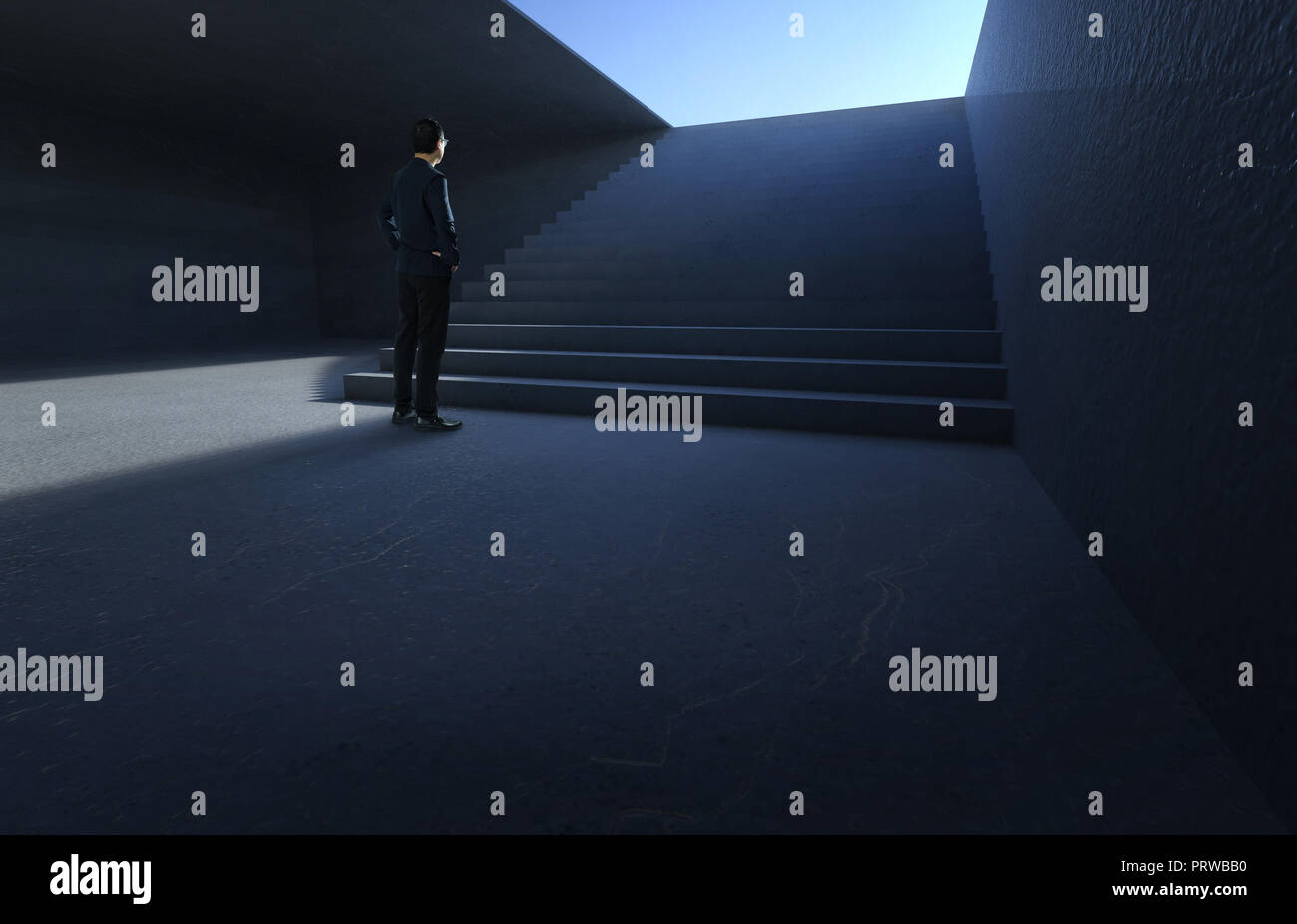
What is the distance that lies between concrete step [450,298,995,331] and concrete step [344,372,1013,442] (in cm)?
81

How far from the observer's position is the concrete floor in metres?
1.09

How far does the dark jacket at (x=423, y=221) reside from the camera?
3.58m

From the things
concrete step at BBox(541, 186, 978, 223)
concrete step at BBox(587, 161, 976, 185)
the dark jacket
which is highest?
concrete step at BBox(587, 161, 976, 185)

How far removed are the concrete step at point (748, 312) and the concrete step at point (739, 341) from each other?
0.42 feet

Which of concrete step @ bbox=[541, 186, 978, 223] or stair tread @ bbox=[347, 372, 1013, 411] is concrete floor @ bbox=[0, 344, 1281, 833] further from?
concrete step @ bbox=[541, 186, 978, 223]

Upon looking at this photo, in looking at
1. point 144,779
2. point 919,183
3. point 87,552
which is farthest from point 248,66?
point 144,779

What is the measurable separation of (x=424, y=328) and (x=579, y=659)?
2.68 metres

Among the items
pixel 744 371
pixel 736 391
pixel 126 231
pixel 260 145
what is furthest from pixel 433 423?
pixel 260 145

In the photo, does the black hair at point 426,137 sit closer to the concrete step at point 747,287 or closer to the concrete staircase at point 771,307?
the concrete staircase at point 771,307

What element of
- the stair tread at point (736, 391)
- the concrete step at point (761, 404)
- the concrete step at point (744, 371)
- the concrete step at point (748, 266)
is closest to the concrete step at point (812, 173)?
the concrete step at point (748, 266)

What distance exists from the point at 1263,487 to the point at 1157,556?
0.47 metres

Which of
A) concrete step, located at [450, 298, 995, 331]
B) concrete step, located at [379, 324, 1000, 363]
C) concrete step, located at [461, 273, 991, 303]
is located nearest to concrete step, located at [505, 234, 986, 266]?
concrete step, located at [461, 273, 991, 303]

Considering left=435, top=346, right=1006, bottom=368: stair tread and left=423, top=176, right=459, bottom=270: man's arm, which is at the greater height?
left=423, top=176, right=459, bottom=270: man's arm
